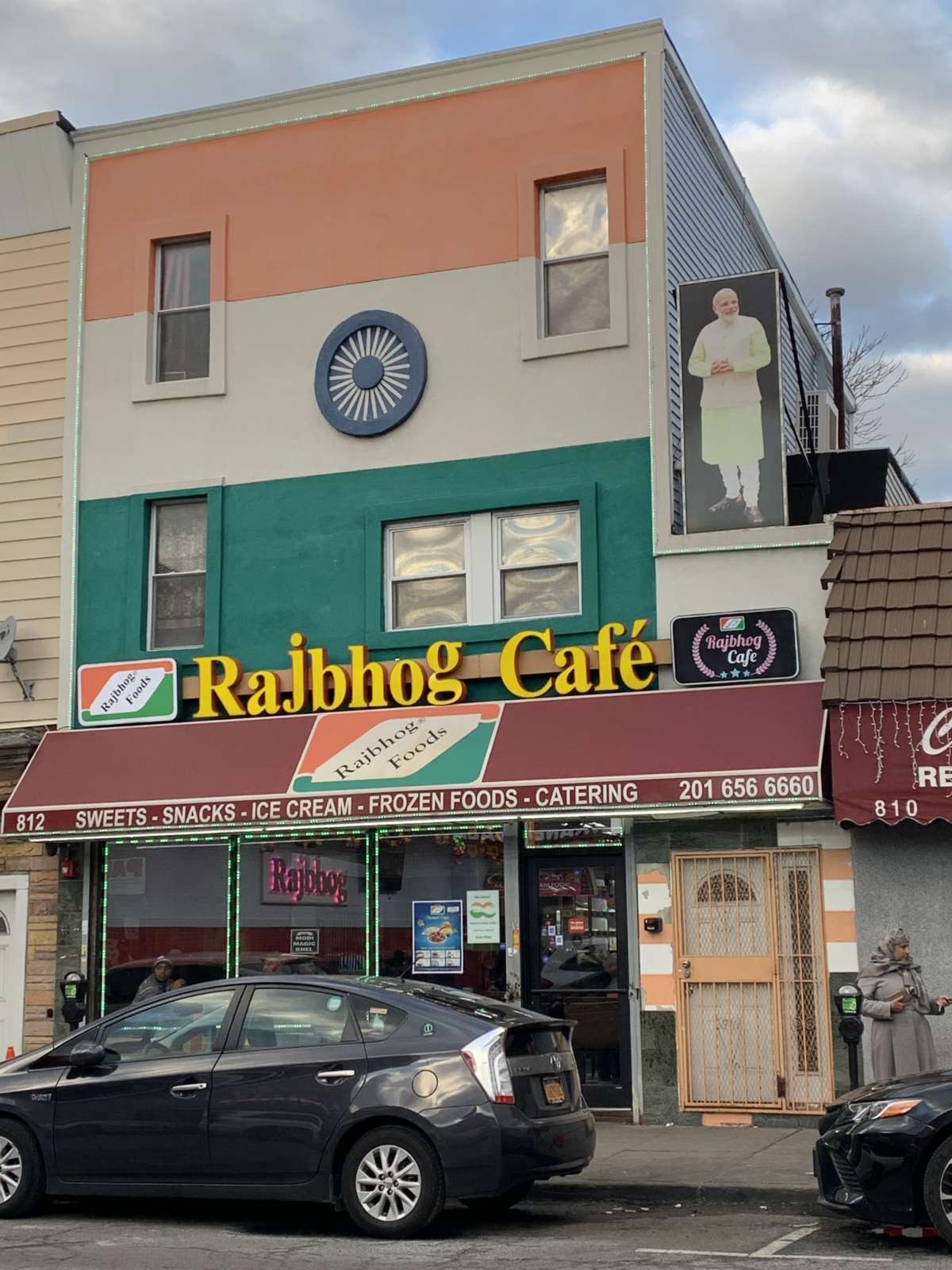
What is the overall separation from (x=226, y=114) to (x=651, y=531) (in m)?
6.98

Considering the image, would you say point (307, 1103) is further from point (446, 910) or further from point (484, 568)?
point (484, 568)

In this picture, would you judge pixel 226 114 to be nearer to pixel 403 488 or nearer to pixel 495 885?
pixel 403 488

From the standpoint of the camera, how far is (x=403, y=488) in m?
16.6

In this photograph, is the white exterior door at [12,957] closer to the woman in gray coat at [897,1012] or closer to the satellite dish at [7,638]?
the satellite dish at [7,638]

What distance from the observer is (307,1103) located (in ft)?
32.2

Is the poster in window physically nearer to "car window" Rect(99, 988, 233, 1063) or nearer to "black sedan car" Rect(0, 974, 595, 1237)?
"black sedan car" Rect(0, 974, 595, 1237)

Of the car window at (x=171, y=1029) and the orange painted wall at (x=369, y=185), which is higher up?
the orange painted wall at (x=369, y=185)

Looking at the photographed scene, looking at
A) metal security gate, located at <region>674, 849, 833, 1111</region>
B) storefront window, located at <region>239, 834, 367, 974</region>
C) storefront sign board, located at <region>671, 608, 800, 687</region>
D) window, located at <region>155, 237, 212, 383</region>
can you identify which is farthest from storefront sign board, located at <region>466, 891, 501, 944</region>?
window, located at <region>155, 237, 212, 383</region>

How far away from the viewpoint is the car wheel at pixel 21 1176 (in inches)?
410

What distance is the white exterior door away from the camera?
16.9m

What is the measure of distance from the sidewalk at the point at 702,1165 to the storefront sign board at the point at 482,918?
6.89ft

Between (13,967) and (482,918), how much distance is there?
17.2ft

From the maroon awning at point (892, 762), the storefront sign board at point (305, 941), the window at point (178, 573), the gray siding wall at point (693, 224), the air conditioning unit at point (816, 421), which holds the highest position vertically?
the gray siding wall at point (693, 224)

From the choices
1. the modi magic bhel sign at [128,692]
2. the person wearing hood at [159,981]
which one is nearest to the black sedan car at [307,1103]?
the person wearing hood at [159,981]
